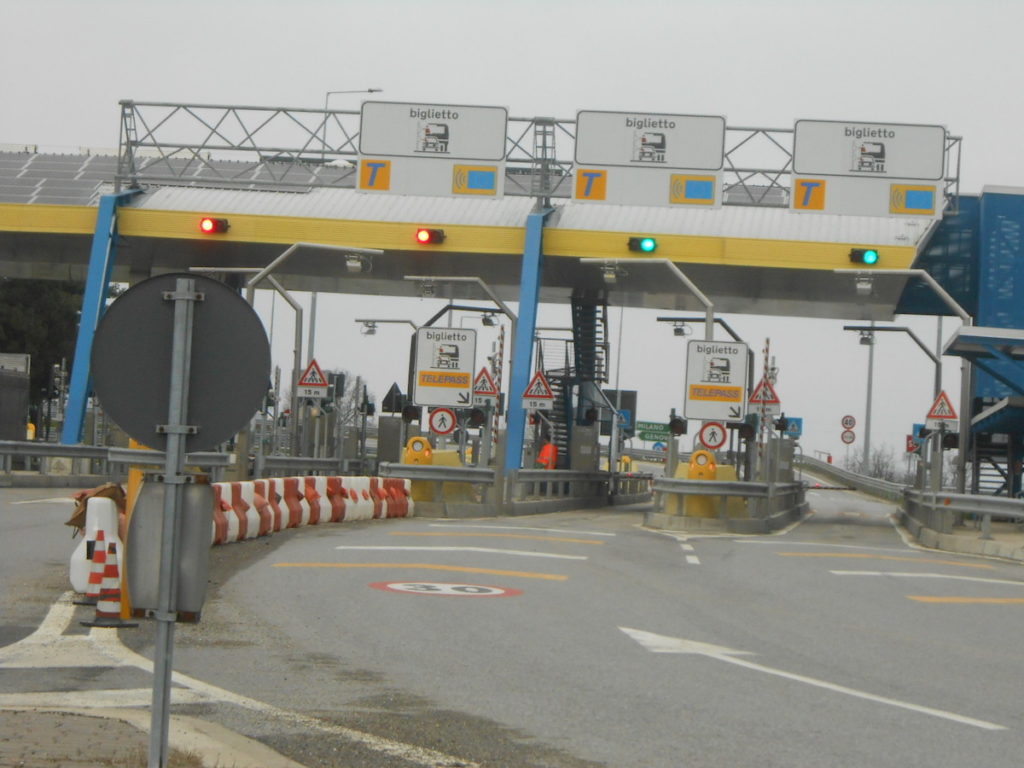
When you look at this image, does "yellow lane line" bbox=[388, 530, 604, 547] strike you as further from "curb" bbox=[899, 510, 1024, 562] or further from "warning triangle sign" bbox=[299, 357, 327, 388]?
"warning triangle sign" bbox=[299, 357, 327, 388]

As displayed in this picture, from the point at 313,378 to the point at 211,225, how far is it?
4046 mm

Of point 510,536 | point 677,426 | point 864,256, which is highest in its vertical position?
point 864,256

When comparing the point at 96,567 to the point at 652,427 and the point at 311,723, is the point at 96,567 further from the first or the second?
the point at 652,427

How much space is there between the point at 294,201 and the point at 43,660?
1098 inches

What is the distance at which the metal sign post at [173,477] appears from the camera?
19.3ft

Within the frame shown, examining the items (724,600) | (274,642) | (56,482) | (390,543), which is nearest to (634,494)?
(56,482)

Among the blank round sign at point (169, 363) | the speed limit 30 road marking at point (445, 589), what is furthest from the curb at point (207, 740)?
the speed limit 30 road marking at point (445, 589)

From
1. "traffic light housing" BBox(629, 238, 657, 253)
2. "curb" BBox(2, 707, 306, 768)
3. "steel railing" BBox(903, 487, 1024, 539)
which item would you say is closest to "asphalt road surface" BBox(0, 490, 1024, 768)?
"curb" BBox(2, 707, 306, 768)

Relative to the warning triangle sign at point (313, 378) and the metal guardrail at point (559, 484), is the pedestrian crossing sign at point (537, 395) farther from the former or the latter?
the warning triangle sign at point (313, 378)

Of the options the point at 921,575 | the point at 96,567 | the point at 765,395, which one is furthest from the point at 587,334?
the point at 96,567

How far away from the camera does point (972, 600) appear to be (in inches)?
586

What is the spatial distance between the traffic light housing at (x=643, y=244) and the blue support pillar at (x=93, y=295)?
11.5 m

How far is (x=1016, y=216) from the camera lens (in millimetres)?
33125

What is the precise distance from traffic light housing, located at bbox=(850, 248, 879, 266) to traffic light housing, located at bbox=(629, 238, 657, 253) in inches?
162
